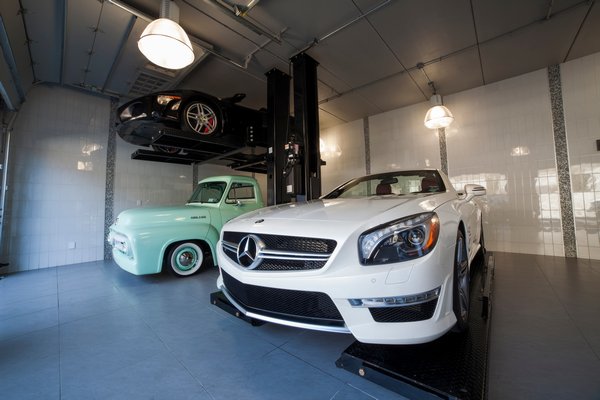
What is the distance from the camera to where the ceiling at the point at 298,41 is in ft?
9.90

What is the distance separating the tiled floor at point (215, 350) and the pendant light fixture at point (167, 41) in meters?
2.54

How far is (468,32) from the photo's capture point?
357cm

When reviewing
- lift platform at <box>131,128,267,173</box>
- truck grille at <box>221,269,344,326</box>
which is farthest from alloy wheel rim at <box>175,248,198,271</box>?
truck grille at <box>221,269,344,326</box>

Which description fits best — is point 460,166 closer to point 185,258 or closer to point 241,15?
point 241,15

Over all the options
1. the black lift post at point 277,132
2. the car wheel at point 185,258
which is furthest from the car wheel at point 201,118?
the car wheel at point 185,258

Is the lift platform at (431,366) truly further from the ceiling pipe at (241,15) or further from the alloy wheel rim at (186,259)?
the ceiling pipe at (241,15)

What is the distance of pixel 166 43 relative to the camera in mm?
2461

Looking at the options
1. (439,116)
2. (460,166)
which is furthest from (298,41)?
(460,166)

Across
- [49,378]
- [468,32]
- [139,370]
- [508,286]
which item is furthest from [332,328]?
[468,32]

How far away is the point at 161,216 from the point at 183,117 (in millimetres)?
1511

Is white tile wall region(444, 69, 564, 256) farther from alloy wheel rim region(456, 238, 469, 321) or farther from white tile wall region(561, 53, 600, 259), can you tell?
alloy wheel rim region(456, 238, 469, 321)

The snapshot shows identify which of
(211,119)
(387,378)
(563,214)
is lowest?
(387,378)

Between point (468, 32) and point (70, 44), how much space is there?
18.9 ft

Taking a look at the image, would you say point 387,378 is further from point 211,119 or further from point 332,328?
point 211,119
